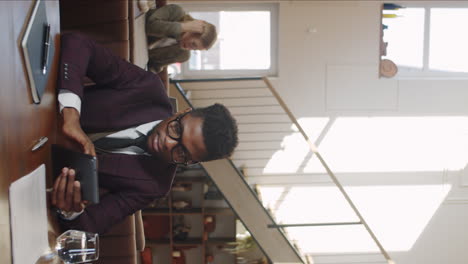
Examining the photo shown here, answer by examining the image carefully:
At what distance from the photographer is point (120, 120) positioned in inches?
69.4

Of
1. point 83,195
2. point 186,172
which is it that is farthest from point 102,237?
point 186,172

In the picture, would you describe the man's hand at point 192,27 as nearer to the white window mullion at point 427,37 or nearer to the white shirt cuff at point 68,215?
the white shirt cuff at point 68,215

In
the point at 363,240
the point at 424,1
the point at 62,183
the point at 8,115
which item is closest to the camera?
the point at 8,115

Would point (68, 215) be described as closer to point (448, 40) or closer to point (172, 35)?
point (172, 35)

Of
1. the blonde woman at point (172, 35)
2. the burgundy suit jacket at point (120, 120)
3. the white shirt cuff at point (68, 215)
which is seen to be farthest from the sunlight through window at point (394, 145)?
the white shirt cuff at point (68, 215)

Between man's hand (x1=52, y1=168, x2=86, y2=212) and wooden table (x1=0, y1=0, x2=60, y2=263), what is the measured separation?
0.06 m

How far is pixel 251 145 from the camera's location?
5590 mm

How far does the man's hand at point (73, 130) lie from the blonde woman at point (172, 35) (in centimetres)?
130

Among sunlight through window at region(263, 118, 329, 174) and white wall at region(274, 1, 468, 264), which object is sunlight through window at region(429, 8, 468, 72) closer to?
white wall at region(274, 1, 468, 264)

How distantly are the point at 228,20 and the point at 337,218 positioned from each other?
2.52 meters

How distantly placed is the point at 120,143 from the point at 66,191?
491 mm

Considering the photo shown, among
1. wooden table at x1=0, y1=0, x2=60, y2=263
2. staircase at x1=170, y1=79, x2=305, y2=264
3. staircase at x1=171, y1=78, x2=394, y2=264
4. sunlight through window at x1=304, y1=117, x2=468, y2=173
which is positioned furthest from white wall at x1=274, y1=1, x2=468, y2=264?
wooden table at x1=0, y1=0, x2=60, y2=263

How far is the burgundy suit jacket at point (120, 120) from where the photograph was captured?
168 centimetres

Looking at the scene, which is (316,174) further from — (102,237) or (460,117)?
(102,237)
